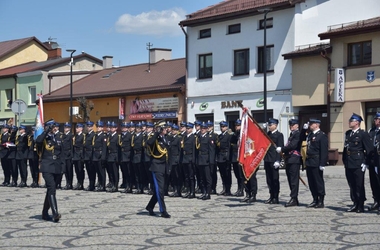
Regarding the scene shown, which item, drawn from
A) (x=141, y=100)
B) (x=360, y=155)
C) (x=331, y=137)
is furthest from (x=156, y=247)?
(x=141, y=100)

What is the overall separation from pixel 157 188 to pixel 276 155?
359cm

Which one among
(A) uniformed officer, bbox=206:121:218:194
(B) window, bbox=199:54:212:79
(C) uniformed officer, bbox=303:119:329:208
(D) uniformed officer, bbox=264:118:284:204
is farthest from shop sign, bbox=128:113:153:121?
(C) uniformed officer, bbox=303:119:329:208

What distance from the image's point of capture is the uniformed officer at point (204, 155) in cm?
1848

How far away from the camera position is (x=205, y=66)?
41.9 m

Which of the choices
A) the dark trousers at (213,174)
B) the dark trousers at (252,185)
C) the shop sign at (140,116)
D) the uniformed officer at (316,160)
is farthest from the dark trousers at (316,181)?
the shop sign at (140,116)

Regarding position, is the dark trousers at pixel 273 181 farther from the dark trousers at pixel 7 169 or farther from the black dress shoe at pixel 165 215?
the dark trousers at pixel 7 169

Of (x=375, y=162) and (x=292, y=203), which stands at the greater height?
(x=375, y=162)

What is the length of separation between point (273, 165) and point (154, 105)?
27.8 metres

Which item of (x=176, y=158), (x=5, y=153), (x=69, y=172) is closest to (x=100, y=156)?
(x=69, y=172)

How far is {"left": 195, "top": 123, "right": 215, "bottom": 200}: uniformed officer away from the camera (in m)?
18.5

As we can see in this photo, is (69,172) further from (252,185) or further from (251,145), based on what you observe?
(251,145)

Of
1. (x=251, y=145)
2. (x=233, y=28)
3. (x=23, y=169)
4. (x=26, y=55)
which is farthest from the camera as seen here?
(x=26, y=55)

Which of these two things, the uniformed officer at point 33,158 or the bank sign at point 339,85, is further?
the bank sign at point 339,85

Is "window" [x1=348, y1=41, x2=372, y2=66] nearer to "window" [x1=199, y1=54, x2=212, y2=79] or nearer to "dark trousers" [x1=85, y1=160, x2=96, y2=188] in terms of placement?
"window" [x1=199, y1=54, x2=212, y2=79]
